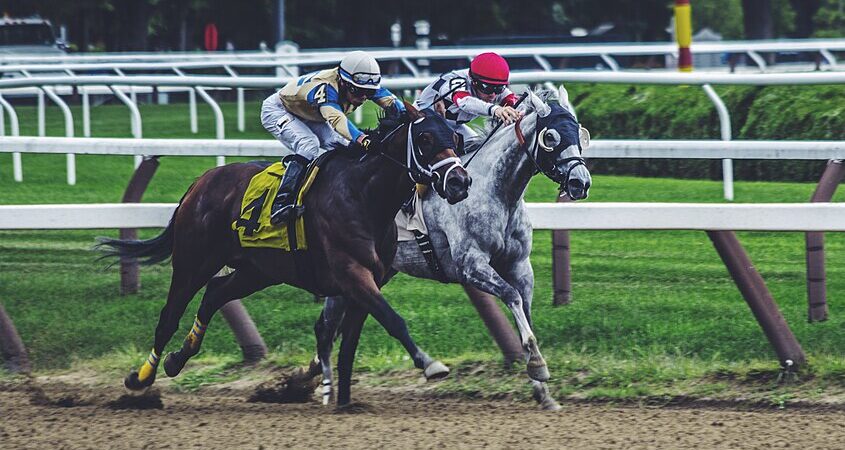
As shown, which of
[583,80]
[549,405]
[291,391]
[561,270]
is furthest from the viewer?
[583,80]

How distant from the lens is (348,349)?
235 inches

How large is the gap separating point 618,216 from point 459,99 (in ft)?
2.80

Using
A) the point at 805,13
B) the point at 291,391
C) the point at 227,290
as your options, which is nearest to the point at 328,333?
the point at 291,391

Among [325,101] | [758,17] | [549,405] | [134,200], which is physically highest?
[758,17]

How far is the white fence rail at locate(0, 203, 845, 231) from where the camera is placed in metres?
6.02

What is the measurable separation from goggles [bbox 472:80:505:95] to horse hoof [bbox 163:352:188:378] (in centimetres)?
175

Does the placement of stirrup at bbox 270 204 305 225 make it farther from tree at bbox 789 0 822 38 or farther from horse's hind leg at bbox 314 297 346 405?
tree at bbox 789 0 822 38

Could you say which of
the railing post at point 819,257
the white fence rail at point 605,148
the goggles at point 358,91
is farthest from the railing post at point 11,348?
the railing post at point 819,257

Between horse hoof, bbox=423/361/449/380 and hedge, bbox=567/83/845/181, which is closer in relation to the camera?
horse hoof, bbox=423/361/449/380

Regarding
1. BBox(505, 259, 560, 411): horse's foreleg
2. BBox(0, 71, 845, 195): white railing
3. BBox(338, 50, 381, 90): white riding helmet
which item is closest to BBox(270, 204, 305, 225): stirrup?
BBox(338, 50, 381, 90): white riding helmet

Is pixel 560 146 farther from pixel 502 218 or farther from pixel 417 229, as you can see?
pixel 417 229

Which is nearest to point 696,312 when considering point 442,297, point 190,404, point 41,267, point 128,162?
point 442,297

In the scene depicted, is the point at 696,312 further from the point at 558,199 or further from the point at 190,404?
the point at 190,404

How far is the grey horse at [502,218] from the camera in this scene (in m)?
5.82
